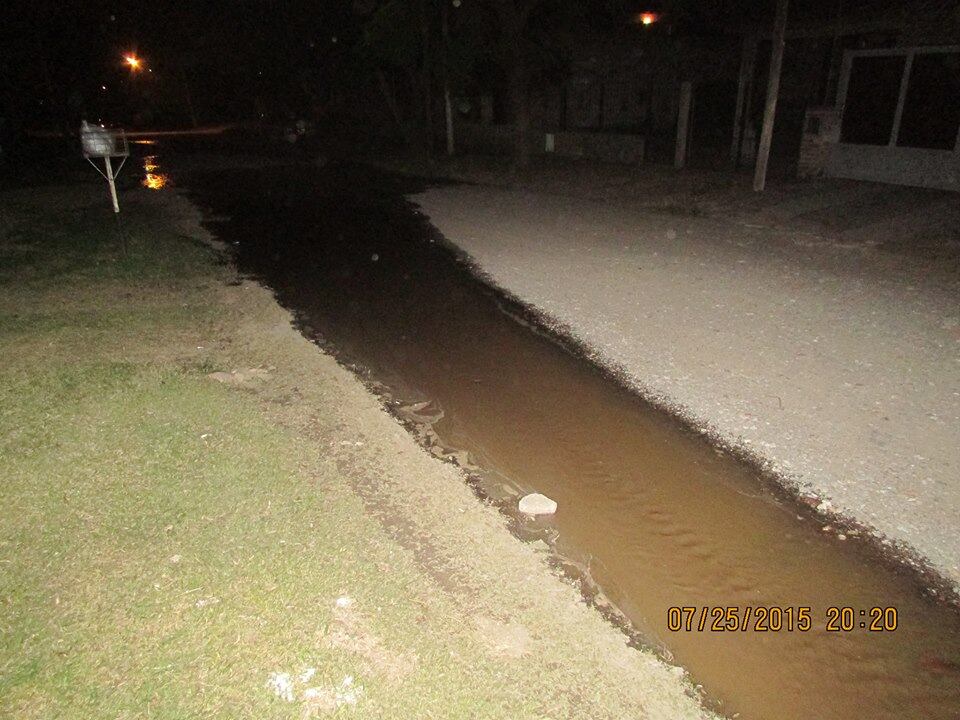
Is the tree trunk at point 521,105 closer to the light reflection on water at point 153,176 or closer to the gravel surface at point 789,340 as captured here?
the gravel surface at point 789,340

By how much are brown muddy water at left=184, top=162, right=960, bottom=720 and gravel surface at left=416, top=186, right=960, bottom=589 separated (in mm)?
351

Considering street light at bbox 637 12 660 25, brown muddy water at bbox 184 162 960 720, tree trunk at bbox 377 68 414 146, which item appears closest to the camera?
brown muddy water at bbox 184 162 960 720

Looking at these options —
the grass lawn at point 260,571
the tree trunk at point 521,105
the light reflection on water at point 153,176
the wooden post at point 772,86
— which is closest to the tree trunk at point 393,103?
the light reflection on water at point 153,176

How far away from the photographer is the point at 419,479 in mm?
4039

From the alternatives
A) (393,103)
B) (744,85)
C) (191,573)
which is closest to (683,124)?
(744,85)

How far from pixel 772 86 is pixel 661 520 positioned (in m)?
11.3

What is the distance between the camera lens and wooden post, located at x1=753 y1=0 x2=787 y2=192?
11.7 meters

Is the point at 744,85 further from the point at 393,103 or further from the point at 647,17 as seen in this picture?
the point at 393,103

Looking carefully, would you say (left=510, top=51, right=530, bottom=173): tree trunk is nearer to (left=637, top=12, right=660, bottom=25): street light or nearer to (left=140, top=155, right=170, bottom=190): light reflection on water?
(left=637, top=12, right=660, bottom=25): street light

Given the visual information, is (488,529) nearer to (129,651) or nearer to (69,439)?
(129,651)

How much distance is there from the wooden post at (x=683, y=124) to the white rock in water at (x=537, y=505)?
575 inches

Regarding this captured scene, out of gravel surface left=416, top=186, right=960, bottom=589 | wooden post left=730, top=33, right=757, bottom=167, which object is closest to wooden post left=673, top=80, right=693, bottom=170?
wooden post left=730, top=33, right=757, bottom=167

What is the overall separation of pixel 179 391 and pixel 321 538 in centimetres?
244

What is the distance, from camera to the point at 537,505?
12.6ft
